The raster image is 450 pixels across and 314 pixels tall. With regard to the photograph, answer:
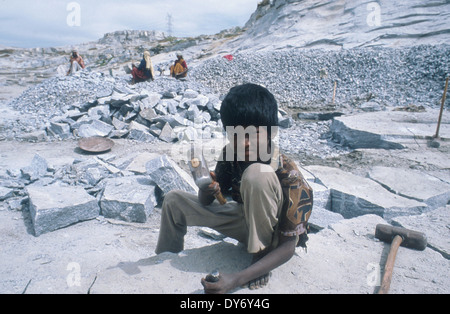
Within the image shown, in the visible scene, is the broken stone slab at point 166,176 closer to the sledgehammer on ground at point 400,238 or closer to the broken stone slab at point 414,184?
the sledgehammer on ground at point 400,238

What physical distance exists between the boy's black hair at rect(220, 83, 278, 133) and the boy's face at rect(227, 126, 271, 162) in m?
0.03

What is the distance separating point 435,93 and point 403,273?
808cm

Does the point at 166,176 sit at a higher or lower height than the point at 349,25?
lower

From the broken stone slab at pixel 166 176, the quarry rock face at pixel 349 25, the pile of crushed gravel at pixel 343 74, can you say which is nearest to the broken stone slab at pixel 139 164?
the broken stone slab at pixel 166 176

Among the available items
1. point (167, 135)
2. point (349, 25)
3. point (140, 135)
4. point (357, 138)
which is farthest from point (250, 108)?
point (349, 25)

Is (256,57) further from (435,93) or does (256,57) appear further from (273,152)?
(273,152)

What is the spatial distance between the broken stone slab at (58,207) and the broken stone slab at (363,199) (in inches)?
103

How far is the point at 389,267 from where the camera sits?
6.05 feet

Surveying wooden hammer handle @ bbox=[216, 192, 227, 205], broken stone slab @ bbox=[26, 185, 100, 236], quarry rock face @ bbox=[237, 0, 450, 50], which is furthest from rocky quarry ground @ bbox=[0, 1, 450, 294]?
quarry rock face @ bbox=[237, 0, 450, 50]

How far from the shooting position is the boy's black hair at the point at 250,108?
159 cm

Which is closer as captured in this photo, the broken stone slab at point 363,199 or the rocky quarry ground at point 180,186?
the rocky quarry ground at point 180,186

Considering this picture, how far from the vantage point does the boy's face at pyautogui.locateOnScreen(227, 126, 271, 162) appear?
5.23 feet

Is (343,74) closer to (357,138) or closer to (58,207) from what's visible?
(357,138)

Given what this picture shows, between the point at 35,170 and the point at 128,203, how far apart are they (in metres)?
1.55
